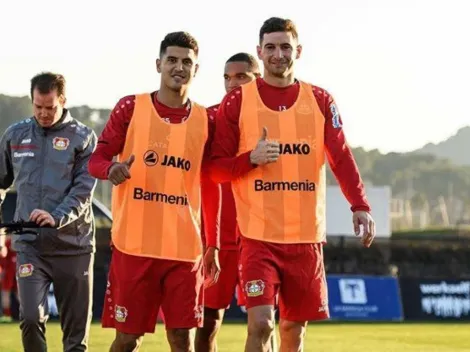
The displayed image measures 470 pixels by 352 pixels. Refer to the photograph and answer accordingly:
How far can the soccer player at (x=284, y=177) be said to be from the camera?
28.9 ft

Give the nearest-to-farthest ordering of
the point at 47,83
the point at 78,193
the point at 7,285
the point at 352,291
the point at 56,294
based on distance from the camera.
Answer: the point at 47,83 → the point at 78,193 → the point at 56,294 → the point at 7,285 → the point at 352,291

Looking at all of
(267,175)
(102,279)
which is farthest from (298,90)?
(102,279)

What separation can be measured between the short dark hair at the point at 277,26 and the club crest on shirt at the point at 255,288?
1.58 meters

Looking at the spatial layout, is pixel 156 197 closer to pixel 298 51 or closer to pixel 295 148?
pixel 295 148

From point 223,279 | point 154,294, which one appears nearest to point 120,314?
point 154,294

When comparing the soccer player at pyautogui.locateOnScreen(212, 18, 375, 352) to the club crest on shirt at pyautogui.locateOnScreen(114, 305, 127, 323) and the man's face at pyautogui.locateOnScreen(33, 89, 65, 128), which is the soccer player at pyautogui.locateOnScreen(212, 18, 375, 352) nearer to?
the club crest on shirt at pyautogui.locateOnScreen(114, 305, 127, 323)

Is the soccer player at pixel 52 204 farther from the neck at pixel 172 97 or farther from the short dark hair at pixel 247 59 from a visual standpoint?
the short dark hair at pixel 247 59

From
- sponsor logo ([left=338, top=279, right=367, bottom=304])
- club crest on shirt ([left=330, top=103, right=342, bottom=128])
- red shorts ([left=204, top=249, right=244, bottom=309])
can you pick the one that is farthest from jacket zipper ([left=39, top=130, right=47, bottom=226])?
sponsor logo ([left=338, top=279, right=367, bottom=304])

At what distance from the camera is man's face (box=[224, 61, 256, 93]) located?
417 inches

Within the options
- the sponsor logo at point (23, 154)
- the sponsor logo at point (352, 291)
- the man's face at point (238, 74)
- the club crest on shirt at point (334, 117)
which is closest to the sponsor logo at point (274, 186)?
the club crest on shirt at point (334, 117)

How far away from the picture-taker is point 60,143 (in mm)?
9648

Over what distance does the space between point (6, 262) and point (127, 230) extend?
14.4m

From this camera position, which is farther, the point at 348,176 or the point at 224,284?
the point at 224,284

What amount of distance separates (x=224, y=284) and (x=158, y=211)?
1.88 meters
